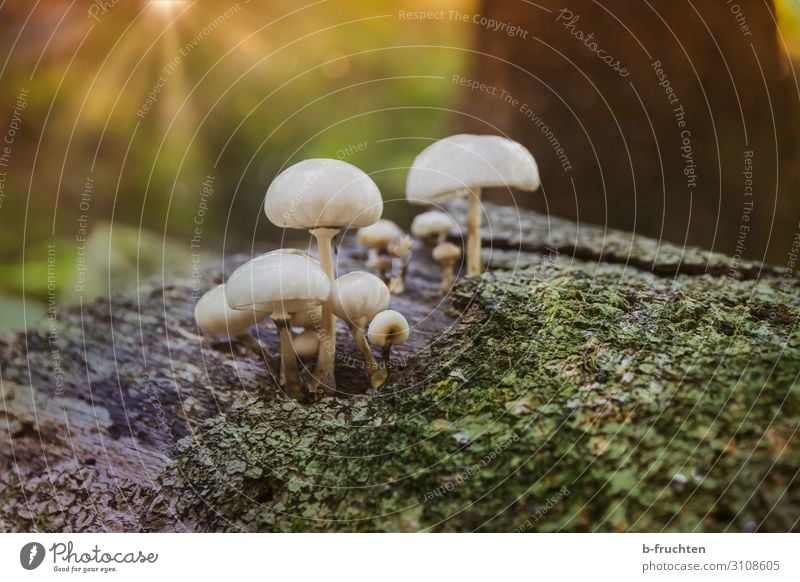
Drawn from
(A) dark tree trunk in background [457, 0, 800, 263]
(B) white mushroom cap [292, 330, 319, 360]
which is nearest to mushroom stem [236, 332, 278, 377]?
(B) white mushroom cap [292, 330, 319, 360]

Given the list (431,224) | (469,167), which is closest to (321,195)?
(469,167)

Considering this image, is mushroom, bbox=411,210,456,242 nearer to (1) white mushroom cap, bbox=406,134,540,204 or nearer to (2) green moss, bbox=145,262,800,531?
(1) white mushroom cap, bbox=406,134,540,204

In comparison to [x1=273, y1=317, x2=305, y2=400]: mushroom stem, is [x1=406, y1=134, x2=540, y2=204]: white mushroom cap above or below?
above

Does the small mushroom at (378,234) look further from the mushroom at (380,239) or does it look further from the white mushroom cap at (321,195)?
the white mushroom cap at (321,195)

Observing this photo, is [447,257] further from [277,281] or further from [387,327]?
[277,281]
